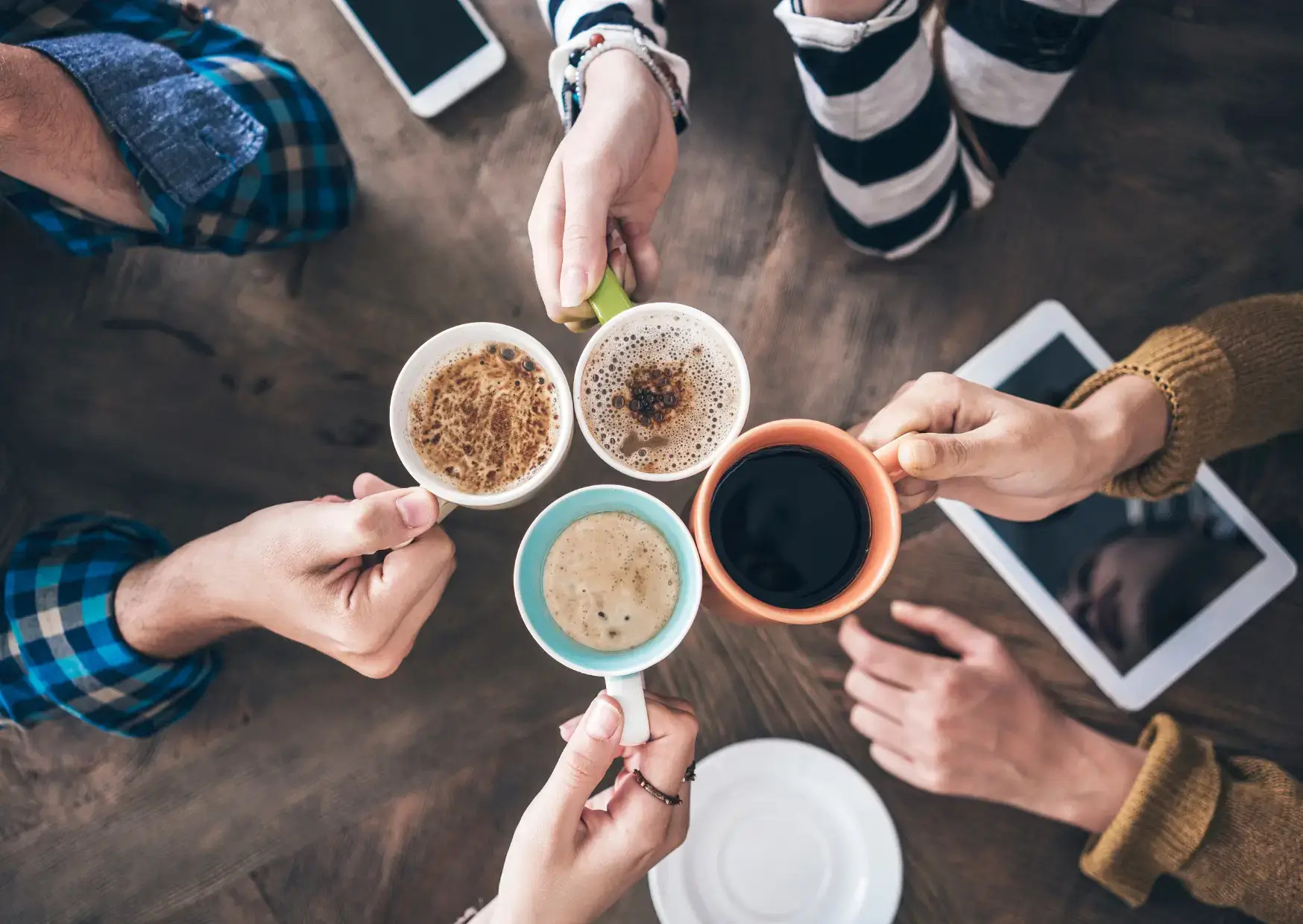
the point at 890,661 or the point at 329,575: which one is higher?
the point at 329,575

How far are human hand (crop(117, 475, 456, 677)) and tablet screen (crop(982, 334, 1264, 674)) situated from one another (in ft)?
2.70

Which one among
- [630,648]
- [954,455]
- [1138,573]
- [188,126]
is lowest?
[1138,573]

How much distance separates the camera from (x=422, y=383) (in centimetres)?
92

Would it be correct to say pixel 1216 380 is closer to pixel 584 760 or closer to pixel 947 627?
pixel 947 627

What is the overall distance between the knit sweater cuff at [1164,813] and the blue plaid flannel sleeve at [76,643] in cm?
130

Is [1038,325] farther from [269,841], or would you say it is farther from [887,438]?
[269,841]

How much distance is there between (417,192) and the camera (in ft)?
4.15

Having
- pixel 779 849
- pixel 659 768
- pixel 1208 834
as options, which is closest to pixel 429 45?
pixel 659 768

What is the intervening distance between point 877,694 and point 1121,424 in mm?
487

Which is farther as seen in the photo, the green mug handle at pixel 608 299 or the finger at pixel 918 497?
the finger at pixel 918 497

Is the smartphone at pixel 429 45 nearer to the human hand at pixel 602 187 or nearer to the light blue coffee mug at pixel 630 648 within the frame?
the human hand at pixel 602 187

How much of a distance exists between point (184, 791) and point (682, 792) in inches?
31.5

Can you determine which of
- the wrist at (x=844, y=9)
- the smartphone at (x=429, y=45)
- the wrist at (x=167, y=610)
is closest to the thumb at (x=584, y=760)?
the wrist at (x=167, y=610)

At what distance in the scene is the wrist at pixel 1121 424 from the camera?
95 cm
